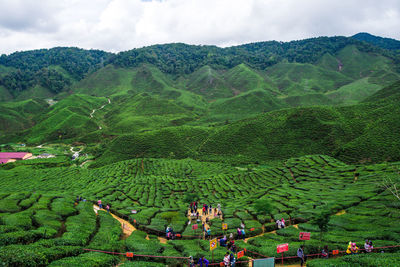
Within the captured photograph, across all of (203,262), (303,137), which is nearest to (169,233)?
(203,262)

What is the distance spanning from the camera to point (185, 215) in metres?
32.8

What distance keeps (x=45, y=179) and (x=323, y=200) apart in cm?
6830

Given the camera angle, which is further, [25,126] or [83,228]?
[25,126]

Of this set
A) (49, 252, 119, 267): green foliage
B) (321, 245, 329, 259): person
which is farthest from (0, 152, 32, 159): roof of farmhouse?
(321, 245, 329, 259): person

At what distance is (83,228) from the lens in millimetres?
24406

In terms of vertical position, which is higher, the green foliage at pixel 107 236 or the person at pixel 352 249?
the person at pixel 352 249

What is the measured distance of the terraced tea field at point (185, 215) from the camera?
19344 millimetres

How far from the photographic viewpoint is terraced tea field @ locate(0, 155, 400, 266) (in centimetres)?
1934

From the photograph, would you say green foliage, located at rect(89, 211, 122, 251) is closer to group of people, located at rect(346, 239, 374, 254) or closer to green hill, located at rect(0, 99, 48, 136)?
group of people, located at rect(346, 239, 374, 254)

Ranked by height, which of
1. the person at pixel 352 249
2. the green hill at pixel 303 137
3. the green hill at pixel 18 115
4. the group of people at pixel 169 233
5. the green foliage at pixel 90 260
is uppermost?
the green hill at pixel 18 115

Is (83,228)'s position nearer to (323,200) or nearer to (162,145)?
(323,200)

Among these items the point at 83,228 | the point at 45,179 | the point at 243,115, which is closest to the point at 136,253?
the point at 83,228

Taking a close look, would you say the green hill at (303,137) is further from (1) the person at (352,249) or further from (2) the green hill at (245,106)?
(2) the green hill at (245,106)

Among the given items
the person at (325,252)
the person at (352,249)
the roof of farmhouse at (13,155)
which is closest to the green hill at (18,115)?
the roof of farmhouse at (13,155)
